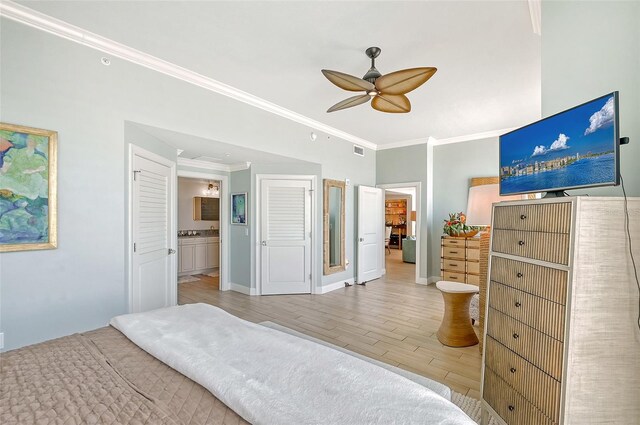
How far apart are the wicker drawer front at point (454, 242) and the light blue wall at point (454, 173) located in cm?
44

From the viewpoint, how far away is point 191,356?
1312 millimetres

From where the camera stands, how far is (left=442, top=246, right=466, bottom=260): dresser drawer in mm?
5098

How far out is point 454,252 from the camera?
5188mm

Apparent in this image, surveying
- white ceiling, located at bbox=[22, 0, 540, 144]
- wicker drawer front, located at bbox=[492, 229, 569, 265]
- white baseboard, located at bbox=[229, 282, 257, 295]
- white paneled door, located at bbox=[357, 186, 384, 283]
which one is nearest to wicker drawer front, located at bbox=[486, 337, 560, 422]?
wicker drawer front, located at bbox=[492, 229, 569, 265]

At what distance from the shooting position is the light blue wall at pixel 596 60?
4.75 ft

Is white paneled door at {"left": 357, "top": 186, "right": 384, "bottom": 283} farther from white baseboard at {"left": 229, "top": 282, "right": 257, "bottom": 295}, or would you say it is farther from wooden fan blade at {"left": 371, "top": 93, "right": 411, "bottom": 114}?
wooden fan blade at {"left": 371, "top": 93, "right": 411, "bottom": 114}

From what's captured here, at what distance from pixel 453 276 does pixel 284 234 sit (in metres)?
3.04

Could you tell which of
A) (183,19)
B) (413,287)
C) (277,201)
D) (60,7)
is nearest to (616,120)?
(183,19)

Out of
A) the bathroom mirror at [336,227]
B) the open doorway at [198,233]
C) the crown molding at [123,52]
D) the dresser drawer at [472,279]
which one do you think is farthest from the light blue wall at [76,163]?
the dresser drawer at [472,279]

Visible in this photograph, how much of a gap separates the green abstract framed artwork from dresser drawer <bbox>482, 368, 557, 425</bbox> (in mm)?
3150

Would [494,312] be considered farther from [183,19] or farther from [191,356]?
[183,19]

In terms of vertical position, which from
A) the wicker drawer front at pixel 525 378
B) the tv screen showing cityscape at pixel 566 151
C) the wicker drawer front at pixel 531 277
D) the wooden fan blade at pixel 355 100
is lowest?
the wicker drawer front at pixel 525 378

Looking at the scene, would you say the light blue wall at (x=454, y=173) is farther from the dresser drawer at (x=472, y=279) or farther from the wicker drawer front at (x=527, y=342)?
the wicker drawer front at (x=527, y=342)

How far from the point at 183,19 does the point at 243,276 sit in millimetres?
3839
